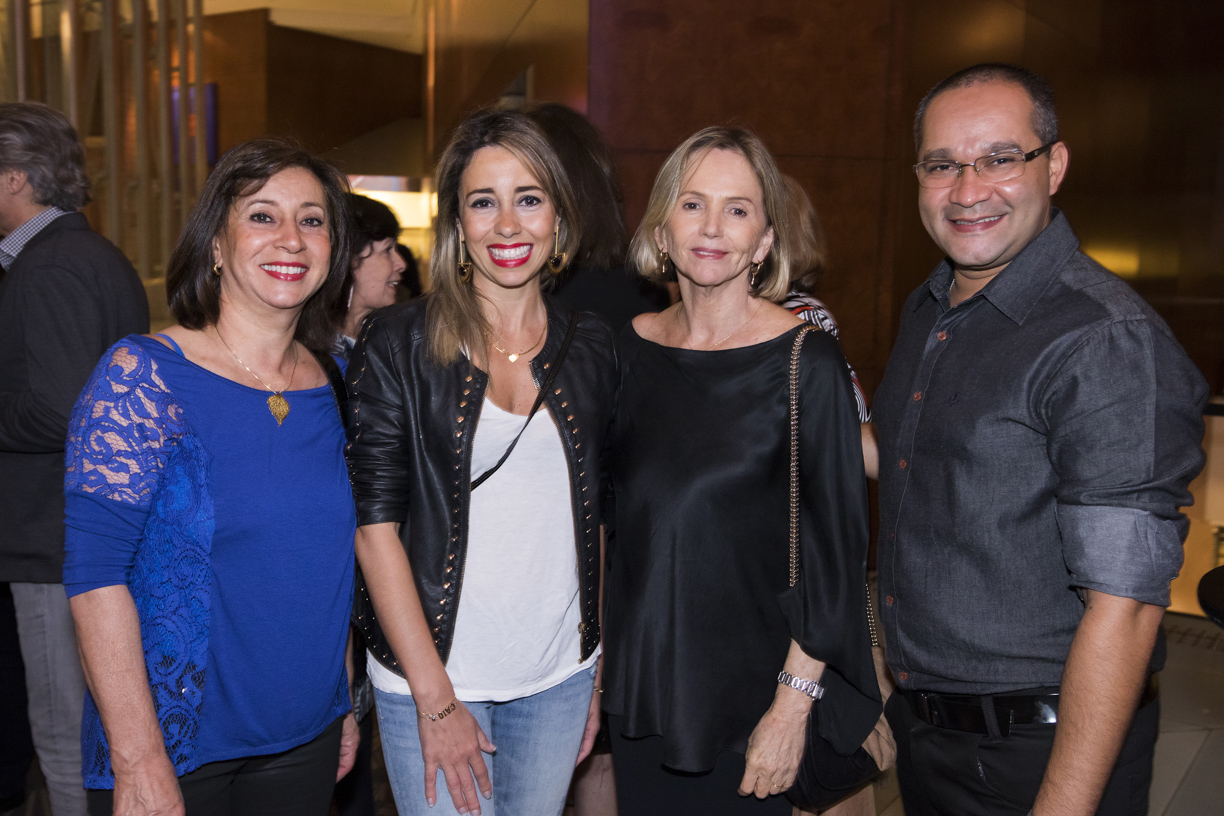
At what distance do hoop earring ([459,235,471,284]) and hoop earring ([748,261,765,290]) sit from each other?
61 centimetres

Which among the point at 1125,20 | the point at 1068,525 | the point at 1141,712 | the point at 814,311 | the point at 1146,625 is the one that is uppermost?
the point at 1125,20

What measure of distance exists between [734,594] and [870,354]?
3.48m

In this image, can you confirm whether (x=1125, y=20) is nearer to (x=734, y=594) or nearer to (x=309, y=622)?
(x=734, y=594)

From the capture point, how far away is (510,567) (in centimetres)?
180

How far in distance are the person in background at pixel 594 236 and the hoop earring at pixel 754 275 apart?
1.34 feet

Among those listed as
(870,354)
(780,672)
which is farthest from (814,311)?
(870,354)

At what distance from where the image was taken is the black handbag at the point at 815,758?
5.87 ft

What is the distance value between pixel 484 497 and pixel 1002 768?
1.05 meters

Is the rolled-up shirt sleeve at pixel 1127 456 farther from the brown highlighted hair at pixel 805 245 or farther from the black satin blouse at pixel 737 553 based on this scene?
the brown highlighted hair at pixel 805 245

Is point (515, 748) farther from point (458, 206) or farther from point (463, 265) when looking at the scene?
point (458, 206)

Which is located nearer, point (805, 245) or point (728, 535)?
point (728, 535)

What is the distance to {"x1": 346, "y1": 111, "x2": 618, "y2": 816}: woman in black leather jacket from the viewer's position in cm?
175

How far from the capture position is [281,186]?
1.77 m

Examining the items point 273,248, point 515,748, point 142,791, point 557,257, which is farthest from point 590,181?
point 142,791
